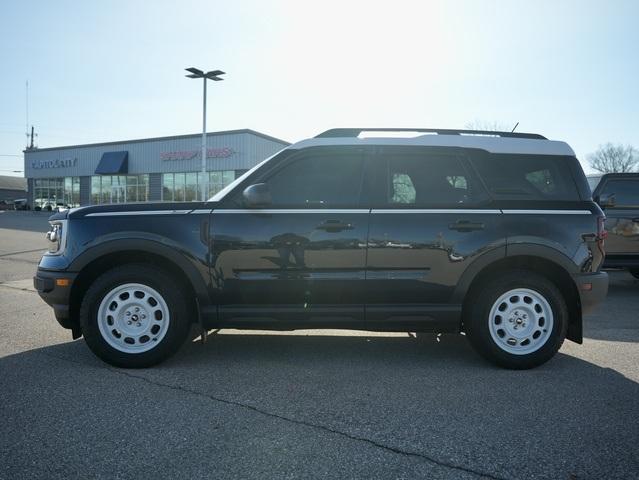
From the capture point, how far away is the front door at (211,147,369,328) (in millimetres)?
4004

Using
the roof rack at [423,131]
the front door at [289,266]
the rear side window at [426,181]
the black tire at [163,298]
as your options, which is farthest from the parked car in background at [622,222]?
the black tire at [163,298]

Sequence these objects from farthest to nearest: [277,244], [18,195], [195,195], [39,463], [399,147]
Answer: [18,195] → [195,195] → [399,147] → [277,244] → [39,463]

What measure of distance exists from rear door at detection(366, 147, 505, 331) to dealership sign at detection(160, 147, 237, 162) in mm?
29579

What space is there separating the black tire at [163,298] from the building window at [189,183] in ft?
96.0

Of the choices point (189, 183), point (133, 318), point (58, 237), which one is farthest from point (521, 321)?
point (189, 183)

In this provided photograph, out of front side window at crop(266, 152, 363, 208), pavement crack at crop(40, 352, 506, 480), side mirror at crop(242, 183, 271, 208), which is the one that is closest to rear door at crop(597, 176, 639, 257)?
front side window at crop(266, 152, 363, 208)

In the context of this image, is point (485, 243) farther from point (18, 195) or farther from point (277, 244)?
point (18, 195)

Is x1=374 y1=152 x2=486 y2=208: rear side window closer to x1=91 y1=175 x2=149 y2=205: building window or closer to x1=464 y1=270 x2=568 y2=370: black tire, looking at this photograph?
x1=464 y1=270 x2=568 y2=370: black tire

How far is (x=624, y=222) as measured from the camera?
26.8 ft

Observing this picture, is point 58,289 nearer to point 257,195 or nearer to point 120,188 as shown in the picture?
point 257,195

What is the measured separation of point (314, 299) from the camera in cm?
403

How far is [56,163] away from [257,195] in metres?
46.7

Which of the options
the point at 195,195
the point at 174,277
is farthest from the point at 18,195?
the point at 174,277

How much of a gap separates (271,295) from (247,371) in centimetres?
66
